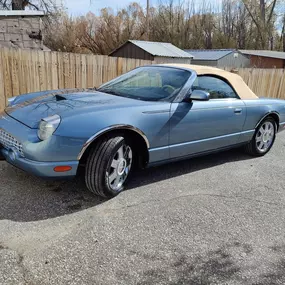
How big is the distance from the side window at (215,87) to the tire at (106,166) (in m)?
1.50

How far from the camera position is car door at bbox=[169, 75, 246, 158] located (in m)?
3.81

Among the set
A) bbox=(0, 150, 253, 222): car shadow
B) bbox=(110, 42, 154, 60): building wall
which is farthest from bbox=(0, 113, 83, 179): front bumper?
bbox=(110, 42, 154, 60): building wall

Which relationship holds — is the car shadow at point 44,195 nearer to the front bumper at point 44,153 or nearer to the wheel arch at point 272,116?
the front bumper at point 44,153

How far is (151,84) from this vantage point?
423cm

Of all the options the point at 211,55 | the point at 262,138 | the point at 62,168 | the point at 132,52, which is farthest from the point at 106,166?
the point at 211,55

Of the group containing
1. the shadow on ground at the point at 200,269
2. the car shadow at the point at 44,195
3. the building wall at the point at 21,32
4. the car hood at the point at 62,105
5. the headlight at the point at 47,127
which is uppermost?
the building wall at the point at 21,32

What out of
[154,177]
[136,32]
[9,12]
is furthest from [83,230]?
[136,32]

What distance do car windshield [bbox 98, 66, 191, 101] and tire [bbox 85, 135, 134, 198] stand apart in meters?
0.83

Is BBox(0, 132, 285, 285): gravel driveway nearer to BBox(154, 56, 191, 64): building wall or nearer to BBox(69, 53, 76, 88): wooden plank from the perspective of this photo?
BBox(69, 53, 76, 88): wooden plank

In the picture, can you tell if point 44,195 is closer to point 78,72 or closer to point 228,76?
point 228,76

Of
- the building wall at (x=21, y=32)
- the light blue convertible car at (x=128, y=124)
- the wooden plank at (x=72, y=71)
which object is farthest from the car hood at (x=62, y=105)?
the building wall at (x=21, y=32)

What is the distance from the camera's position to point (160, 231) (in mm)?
2846

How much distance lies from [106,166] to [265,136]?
339 cm

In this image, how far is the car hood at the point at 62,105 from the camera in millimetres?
3143
